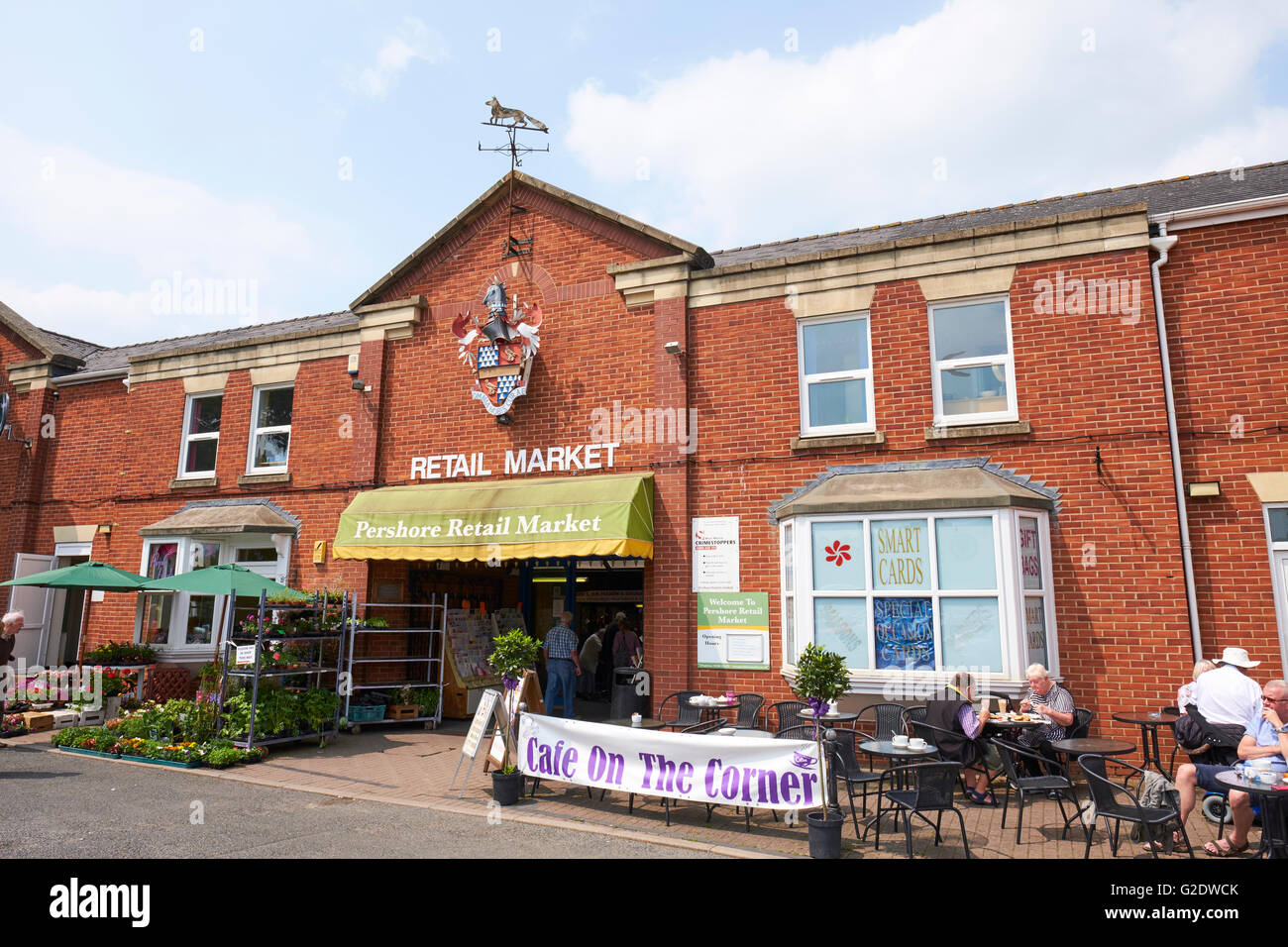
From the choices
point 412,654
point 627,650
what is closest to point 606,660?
point 627,650

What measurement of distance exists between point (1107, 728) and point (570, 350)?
900 cm

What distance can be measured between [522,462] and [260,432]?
615 centimetres

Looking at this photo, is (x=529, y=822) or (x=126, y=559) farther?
(x=126, y=559)

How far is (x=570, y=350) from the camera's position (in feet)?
42.3

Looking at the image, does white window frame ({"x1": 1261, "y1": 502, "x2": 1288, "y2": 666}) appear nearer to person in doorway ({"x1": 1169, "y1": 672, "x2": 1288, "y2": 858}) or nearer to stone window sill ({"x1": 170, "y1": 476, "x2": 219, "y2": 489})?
person in doorway ({"x1": 1169, "y1": 672, "x2": 1288, "y2": 858})

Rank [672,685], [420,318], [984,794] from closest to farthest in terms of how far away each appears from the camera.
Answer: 1. [984,794]
2. [672,685]
3. [420,318]

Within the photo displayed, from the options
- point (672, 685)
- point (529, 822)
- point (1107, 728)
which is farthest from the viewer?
point (672, 685)

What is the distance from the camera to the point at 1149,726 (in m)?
8.90

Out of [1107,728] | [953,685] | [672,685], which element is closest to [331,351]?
[672,685]

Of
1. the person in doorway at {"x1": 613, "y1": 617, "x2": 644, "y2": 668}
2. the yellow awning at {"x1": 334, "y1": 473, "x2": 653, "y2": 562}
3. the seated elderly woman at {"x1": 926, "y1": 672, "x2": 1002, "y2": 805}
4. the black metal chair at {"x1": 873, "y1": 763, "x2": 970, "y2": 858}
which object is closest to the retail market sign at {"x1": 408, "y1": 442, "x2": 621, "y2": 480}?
the yellow awning at {"x1": 334, "y1": 473, "x2": 653, "y2": 562}

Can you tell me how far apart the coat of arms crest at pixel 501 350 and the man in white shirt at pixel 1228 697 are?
9622 millimetres

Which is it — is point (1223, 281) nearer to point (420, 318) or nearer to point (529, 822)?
point (529, 822)

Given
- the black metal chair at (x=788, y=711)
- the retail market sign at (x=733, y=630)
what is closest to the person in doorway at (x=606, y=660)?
the retail market sign at (x=733, y=630)

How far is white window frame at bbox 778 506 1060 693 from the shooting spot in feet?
30.2
